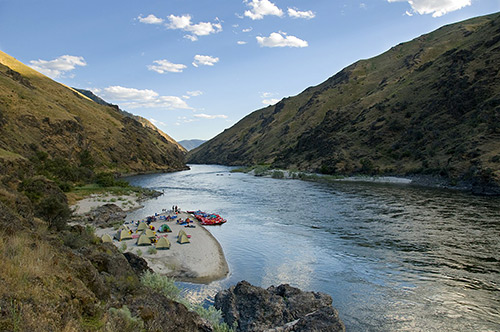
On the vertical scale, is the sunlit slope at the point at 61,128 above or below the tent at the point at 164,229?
above

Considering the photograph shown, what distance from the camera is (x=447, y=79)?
87.2 m

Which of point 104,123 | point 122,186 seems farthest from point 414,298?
point 104,123

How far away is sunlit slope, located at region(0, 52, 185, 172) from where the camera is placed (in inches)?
3093

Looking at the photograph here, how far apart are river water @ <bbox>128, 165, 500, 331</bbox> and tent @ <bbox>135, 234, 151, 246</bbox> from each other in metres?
6.57

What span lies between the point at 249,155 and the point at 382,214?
147 meters

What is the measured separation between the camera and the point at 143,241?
86.8 ft

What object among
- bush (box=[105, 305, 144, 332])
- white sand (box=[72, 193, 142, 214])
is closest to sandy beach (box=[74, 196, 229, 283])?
white sand (box=[72, 193, 142, 214])

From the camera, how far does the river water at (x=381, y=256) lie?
1589 centimetres

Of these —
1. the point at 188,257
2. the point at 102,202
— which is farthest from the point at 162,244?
the point at 102,202

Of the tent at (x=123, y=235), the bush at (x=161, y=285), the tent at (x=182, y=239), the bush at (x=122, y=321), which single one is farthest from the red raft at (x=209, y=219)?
the bush at (x=122, y=321)

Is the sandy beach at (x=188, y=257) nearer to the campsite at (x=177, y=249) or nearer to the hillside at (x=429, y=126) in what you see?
the campsite at (x=177, y=249)

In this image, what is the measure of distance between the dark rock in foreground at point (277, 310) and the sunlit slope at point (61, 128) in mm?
57458

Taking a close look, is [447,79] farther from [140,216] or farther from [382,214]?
[140,216]

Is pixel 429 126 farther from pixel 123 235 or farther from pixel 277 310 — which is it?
pixel 277 310
